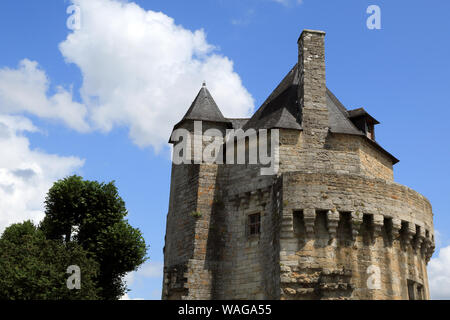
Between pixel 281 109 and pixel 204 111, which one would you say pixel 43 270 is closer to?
pixel 204 111

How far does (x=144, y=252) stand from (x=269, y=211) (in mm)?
9769

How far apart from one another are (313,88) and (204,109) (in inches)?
221

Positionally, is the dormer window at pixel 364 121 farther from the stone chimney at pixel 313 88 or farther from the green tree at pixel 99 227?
the green tree at pixel 99 227

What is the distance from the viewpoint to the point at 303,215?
19.0 m

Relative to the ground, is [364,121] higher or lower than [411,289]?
higher

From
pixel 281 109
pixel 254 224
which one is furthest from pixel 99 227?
pixel 281 109

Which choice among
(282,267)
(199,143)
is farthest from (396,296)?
(199,143)

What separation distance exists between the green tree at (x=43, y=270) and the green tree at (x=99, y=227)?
0.91m

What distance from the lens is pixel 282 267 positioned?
723 inches

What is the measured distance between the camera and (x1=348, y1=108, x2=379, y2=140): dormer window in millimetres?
23641

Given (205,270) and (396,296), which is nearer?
(396,296)

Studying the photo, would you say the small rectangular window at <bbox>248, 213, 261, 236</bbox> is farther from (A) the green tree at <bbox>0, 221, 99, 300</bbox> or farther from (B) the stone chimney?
(A) the green tree at <bbox>0, 221, 99, 300</bbox>
